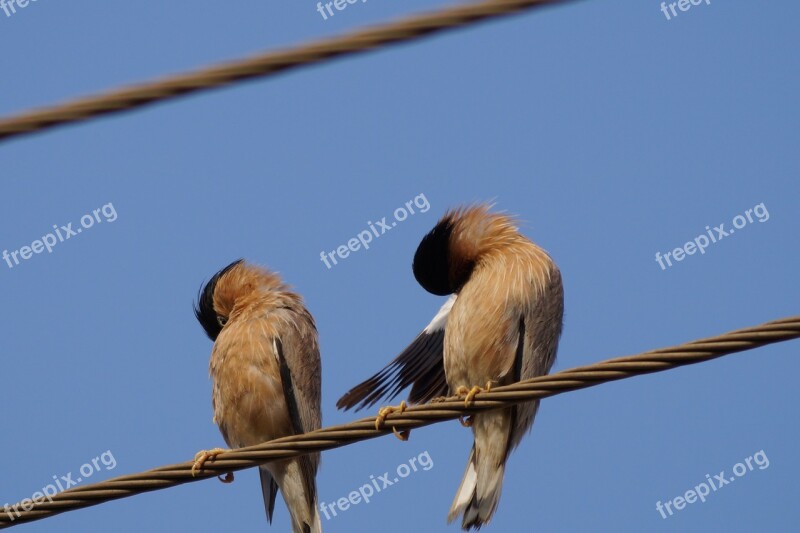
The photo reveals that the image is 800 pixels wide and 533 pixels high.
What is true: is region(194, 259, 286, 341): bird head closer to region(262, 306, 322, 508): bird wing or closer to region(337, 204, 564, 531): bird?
region(262, 306, 322, 508): bird wing

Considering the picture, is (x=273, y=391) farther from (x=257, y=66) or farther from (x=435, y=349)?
(x=257, y=66)

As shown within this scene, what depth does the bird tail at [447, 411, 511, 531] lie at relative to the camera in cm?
675

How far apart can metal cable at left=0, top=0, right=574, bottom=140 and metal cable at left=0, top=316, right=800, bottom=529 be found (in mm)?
1527

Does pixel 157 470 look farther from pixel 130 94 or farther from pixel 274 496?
pixel 274 496

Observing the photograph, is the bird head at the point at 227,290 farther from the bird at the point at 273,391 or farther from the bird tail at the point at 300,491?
the bird tail at the point at 300,491

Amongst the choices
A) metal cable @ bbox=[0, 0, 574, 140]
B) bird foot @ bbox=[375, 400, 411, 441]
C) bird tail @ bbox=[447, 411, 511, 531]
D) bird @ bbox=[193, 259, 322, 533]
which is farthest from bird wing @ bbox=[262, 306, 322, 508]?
metal cable @ bbox=[0, 0, 574, 140]

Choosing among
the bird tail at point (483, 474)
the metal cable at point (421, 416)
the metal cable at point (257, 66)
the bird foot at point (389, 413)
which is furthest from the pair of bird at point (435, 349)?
the metal cable at point (257, 66)

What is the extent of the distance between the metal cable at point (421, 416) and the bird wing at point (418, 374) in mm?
2637

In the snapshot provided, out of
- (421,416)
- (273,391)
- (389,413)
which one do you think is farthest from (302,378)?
(421,416)

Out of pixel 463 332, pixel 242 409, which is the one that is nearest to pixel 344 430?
pixel 463 332

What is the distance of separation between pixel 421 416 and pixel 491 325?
1.66m

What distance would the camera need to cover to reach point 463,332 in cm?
686

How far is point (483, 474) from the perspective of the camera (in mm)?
6852

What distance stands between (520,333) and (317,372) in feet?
4.63
